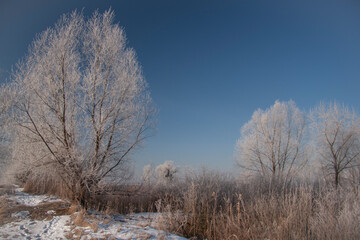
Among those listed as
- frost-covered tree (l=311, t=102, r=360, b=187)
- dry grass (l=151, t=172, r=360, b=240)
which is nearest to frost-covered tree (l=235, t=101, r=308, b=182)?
frost-covered tree (l=311, t=102, r=360, b=187)

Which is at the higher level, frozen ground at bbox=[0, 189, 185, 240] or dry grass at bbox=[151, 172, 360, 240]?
dry grass at bbox=[151, 172, 360, 240]

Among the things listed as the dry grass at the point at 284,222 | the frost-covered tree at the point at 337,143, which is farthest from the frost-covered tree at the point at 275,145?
the dry grass at the point at 284,222

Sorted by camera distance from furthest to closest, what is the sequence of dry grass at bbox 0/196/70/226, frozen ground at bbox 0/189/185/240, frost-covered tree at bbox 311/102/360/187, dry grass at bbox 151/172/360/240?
frost-covered tree at bbox 311/102/360/187, dry grass at bbox 0/196/70/226, frozen ground at bbox 0/189/185/240, dry grass at bbox 151/172/360/240

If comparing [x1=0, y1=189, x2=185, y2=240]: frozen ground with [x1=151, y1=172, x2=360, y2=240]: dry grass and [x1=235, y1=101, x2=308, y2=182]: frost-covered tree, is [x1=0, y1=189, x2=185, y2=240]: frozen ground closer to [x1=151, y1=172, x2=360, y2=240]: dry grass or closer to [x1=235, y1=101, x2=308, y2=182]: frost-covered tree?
[x1=151, y1=172, x2=360, y2=240]: dry grass

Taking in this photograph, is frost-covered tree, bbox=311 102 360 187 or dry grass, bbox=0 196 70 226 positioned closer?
dry grass, bbox=0 196 70 226

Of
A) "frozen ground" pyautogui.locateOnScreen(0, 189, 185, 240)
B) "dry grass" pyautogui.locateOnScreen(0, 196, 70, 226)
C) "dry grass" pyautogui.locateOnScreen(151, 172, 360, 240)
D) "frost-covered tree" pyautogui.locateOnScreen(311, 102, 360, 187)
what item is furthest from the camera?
"frost-covered tree" pyautogui.locateOnScreen(311, 102, 360, 187)

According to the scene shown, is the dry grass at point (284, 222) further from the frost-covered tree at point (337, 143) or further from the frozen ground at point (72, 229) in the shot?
the frost-covered tree at point (337, 143)

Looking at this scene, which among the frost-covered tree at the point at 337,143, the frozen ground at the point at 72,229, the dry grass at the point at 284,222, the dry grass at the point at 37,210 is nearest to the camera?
the dry grass at the point at 284,222

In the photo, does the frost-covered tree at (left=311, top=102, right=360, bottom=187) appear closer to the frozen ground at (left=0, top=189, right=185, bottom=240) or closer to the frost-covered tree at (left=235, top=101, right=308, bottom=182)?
the frost-covered tree at (left=235, top=101, right=308, bottom=182)

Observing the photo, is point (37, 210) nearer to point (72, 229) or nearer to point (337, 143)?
point (72, 229)

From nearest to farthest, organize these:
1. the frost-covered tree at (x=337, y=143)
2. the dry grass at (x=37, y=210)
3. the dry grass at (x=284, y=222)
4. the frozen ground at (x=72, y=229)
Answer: the dry grass at (x=284, y=222) < the frozen ground at (x=72, y=229) < the dry grass at (x=37, y=210) < the frost-covered tree at (x=337, y=143)

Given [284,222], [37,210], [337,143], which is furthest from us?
[337,143]

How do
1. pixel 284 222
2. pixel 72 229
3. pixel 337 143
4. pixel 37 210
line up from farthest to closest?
pixel 337 143 < pixel 37 210 < pixel 72 229 < pixel 284 222

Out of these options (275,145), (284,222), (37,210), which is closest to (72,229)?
(37,210)
